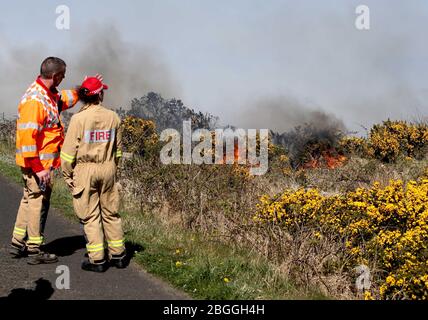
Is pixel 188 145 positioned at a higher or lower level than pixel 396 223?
higher

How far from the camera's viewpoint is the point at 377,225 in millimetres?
6641

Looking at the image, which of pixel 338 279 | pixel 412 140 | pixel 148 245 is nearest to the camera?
pixel 338 279

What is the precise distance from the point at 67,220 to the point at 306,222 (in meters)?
3.52

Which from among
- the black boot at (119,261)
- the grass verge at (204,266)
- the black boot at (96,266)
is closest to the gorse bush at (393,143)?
the grass verge at (204,266)

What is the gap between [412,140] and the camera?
18500 millimetres

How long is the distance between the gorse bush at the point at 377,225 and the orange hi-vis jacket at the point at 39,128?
3029 millimetres

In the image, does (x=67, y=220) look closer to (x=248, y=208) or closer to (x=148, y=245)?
(x=148, y=245)

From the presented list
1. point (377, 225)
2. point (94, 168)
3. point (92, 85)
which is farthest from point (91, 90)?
point (377, 225)

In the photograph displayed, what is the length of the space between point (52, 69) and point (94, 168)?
115 centimetres

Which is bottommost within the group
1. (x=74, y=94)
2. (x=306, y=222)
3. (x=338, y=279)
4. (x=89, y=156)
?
(x=338, y=279)

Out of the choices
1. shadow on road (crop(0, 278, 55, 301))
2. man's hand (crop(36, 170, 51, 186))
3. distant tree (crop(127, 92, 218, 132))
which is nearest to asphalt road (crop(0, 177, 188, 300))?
shadow on road (crop(0, 278, 55, 301))

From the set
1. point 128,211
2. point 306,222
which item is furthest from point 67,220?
point 306,222

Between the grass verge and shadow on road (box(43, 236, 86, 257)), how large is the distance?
604mm

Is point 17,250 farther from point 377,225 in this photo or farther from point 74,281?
point 377,225
